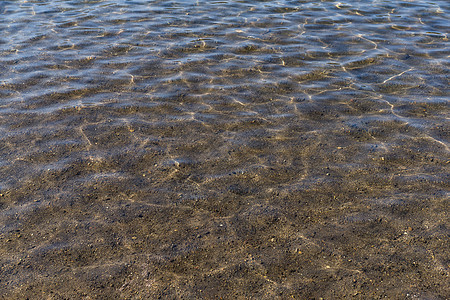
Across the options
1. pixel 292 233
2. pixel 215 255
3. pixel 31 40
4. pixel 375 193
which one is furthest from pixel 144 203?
pixel 31 40

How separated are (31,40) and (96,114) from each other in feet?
11.8

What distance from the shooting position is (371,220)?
3768 mm

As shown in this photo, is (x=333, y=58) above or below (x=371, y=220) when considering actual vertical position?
above

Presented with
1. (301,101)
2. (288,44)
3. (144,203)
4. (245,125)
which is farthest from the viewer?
(288,44)

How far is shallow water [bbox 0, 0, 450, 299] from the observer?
326 centimetres

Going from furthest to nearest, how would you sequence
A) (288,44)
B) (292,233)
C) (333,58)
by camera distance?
1. (288,44)
2. (333,58)
3. (292,233)

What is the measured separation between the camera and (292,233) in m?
3.63

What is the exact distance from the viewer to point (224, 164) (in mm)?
4527

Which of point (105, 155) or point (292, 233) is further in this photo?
point (105, 155)

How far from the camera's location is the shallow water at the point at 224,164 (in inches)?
128

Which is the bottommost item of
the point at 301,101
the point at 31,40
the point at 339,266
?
the point at 339,266

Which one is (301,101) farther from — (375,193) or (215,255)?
(215,255)

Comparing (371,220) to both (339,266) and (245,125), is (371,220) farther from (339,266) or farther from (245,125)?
(245,125)

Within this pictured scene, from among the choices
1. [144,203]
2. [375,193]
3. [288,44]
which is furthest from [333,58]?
[144,203]
